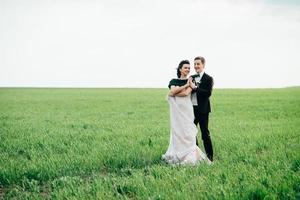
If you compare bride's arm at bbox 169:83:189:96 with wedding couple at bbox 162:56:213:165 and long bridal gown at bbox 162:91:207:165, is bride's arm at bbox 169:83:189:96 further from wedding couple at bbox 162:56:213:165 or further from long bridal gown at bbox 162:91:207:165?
long bridal gown at bbox 162:91:207:165

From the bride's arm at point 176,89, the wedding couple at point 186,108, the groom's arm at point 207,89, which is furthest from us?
the groom's arm at point 207,89

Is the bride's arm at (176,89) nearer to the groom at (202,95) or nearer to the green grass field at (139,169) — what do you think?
the groom at (202,95)

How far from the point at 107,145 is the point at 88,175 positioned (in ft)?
10.3

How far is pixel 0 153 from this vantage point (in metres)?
11.8

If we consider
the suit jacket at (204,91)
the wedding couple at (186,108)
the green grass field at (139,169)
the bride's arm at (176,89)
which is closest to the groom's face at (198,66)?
the wedding couple at (186,108)

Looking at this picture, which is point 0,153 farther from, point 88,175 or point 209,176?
point 209,176

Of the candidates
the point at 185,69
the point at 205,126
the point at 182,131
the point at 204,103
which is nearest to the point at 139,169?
the point at 182,131

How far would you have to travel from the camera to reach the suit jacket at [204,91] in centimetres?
969

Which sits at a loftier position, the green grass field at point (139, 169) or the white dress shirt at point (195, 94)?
the white dress shirt at point (195, 94)

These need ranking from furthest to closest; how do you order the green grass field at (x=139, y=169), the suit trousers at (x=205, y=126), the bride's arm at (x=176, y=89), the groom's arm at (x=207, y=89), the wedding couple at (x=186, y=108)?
the suit trousers at (x=205, y=126)
the groom's arm at (x=207, y=89)
the wedding couple at (x=186, y=108)
the bride's arm at (x=176, y=89)
the green grass field at (x=139, y=169)

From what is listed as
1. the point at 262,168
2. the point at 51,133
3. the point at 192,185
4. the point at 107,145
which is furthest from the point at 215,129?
the point at 192,185

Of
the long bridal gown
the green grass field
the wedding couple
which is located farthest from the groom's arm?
the green grass field

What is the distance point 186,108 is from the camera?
9.76 meters

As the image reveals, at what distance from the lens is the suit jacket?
381 inches
